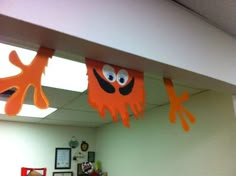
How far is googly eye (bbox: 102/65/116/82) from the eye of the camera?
3.45ft

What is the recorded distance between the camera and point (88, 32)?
887 mm

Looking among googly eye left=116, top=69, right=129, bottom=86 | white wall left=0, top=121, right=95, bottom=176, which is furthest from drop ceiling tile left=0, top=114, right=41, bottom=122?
googly eye left=116, top=69, right=129, bottom=86

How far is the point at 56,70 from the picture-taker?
1.69 m

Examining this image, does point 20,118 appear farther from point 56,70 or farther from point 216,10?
point 216,10

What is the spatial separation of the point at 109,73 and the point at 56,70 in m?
0.75

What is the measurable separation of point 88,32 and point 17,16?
26 cm

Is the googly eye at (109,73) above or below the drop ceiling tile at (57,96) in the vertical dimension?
below

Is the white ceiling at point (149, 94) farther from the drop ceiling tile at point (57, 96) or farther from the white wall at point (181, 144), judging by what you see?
the white wall at point (181, 144)

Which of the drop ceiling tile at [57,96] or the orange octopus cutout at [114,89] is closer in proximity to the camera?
the orange octopus cutout at [114,89]

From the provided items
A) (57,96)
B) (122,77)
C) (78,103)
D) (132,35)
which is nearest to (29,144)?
(78,103)

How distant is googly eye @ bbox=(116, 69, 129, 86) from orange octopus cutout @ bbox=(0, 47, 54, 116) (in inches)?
13.7

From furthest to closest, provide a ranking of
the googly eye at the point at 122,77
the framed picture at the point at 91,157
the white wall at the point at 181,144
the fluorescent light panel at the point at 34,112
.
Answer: the framed picture at the point at 91,157 < the fluorescent light panel at the point at 34,112 < the white wall at the point at 181,144 < the googly eye at the point at 122,77

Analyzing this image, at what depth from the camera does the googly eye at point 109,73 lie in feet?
3.45

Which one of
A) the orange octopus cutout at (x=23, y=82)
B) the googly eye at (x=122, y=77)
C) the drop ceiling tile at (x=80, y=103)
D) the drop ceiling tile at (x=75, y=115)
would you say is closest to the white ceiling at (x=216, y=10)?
the googly eye at (x=122, y=77)
